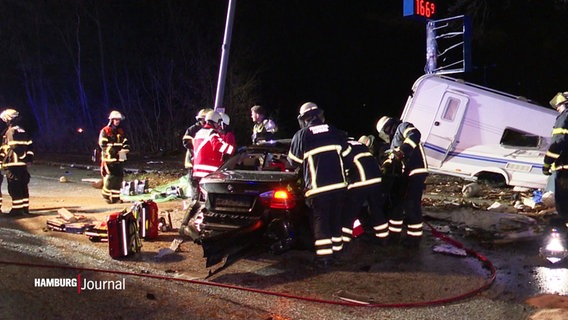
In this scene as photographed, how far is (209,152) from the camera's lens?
7.59 metres

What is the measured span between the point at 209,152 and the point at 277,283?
8.50ft

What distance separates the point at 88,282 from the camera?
5555 millimetres

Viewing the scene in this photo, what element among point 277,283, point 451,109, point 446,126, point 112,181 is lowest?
point 277,283

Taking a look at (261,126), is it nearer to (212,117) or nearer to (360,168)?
(212,117)

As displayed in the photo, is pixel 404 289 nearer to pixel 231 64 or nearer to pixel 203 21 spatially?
pixel 231 64

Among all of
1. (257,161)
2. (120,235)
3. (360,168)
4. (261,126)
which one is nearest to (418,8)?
(261,126)

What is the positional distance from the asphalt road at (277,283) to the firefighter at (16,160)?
5.52 ft

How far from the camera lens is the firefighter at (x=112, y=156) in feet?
33.1

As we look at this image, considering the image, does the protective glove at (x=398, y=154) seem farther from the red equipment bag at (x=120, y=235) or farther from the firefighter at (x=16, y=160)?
the firefighter at (x=16, y=160)

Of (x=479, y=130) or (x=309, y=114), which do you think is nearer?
(x=309, y=114)

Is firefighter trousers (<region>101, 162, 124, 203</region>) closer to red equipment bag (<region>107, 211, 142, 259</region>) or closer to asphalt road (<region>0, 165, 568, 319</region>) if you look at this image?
asphalt road (<region>0, 165, 568, 319</region>)

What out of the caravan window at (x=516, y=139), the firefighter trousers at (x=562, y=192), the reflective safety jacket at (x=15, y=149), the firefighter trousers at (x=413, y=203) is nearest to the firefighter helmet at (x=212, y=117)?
the firefighter trousers at (x=413, y=203)
